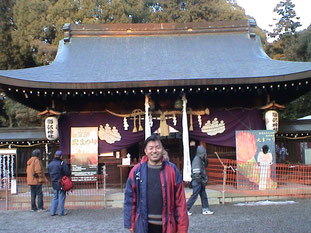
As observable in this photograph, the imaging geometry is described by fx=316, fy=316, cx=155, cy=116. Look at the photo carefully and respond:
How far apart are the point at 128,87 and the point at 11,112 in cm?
1675

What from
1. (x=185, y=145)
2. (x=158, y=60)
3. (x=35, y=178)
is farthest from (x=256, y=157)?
(x=35, y=178)

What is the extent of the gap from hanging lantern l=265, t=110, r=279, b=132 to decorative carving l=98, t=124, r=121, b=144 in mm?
4842

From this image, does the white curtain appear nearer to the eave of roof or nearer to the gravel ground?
the gravel ground

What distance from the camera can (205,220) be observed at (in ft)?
21.2

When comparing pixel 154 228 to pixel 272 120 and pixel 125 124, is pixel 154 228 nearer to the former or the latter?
pixel 125 124

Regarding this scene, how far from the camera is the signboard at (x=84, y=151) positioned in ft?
33.1

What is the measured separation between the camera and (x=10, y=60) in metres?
25.2

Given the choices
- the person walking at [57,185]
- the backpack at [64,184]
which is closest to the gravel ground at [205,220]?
the person walking at [57,185]

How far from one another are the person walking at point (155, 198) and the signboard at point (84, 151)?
707 centimetres

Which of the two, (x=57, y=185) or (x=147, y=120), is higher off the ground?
(x=147, y=120)

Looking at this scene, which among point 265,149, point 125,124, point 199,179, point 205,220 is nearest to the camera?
point 205,220

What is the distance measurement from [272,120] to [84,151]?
20.1 ft

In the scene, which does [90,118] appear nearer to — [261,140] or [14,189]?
[14,189]

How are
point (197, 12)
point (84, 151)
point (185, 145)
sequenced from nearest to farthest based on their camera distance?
point (185, 145) < point (84, 151) < point (197, 12)
